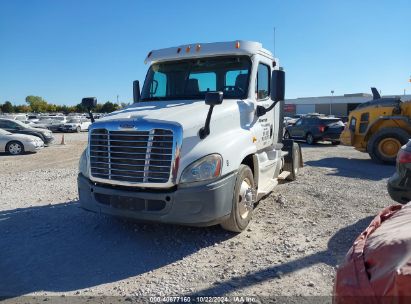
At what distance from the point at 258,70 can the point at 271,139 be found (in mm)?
1357

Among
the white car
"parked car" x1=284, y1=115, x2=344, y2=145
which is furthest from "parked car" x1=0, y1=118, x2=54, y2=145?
"parked car" x1=284, y1=115, x2=344, y2=145

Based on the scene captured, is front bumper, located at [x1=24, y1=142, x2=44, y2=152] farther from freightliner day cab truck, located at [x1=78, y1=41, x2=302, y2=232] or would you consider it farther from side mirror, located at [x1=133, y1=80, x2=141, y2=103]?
freightliner day cab truck, located at [x1=78, y1=41, x2=302, y2=232]

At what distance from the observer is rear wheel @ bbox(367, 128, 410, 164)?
11.6 meters

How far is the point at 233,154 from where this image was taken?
4547 millimetres

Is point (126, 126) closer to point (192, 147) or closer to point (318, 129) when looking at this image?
point (192, 147)

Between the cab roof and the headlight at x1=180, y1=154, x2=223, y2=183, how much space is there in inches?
87.7

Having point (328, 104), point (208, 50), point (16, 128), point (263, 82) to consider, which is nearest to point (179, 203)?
point (208, 50)

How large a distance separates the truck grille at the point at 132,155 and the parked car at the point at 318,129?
49.2ft

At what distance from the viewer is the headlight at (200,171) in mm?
4164

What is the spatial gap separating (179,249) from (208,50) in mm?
3224

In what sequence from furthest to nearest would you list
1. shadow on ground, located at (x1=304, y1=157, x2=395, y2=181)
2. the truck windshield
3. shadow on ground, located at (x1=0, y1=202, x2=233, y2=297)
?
shadow on ground, located at (x1=304, y1=157, x2=395, y2=181) < the truck windshield < shadow on ground, located at (x1=0, y1=202, x2=233, y2=297)

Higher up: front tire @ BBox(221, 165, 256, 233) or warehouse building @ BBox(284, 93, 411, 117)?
warehouse building @ BBox(284, 93, 411, 117)

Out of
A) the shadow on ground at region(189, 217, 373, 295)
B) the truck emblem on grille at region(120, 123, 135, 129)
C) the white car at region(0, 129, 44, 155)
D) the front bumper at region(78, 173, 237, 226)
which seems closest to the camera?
the shadow on ground at region(189, 217, 373, 295)

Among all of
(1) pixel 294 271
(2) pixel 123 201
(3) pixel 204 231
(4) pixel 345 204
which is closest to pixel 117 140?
(2) pixel 123 201
